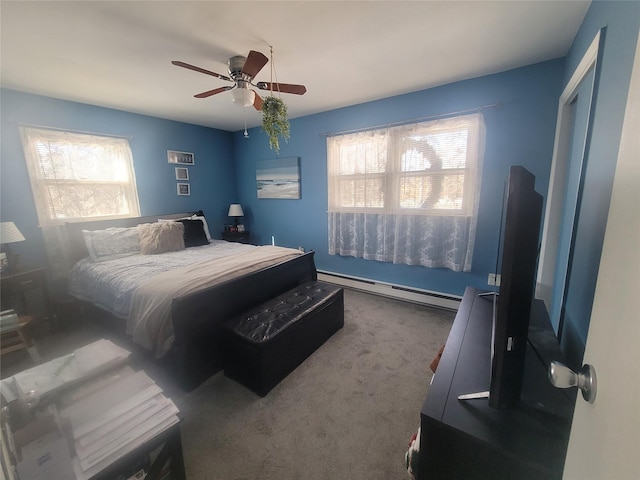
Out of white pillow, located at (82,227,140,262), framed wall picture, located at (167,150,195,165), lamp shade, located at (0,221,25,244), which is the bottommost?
white pillow, located at (82,227,140,262)

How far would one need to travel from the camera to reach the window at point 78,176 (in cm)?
279

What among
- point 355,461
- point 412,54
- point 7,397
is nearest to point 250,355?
point 355,461

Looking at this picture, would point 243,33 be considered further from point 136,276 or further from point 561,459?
point 561,459

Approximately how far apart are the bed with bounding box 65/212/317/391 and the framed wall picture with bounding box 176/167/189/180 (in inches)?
34.3

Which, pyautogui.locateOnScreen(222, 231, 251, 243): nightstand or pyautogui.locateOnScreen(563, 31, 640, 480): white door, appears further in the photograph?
pyautogui.locateOnScreen(222, 231, 251, 243): nightstand

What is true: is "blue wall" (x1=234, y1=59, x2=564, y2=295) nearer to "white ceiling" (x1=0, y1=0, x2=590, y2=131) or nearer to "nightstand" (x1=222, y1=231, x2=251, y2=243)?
"white ceiling" (x1=0, y1=0, x2=590, y2=131)

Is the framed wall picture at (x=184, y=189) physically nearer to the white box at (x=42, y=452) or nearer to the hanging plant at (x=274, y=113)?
the hanging plant at (x=274, y=113)

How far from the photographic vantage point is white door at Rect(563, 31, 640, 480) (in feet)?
1.37

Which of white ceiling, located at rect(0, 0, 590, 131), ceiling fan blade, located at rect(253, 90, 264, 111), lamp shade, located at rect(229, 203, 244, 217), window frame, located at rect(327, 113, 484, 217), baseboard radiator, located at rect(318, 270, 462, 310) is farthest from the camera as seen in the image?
lamp shade, located at rect(229, 203, 244, 217)

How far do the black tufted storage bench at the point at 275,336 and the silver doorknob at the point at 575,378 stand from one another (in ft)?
4.91

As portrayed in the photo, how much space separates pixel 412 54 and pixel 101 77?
2811 millimetres

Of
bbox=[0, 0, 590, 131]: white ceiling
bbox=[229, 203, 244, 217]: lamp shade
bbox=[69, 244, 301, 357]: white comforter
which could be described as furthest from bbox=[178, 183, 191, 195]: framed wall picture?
bbox=[0, 0, 590, 131]: white ceiling

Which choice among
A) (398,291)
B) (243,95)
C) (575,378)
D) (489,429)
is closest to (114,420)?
(489,429)

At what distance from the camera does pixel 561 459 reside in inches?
29.2
